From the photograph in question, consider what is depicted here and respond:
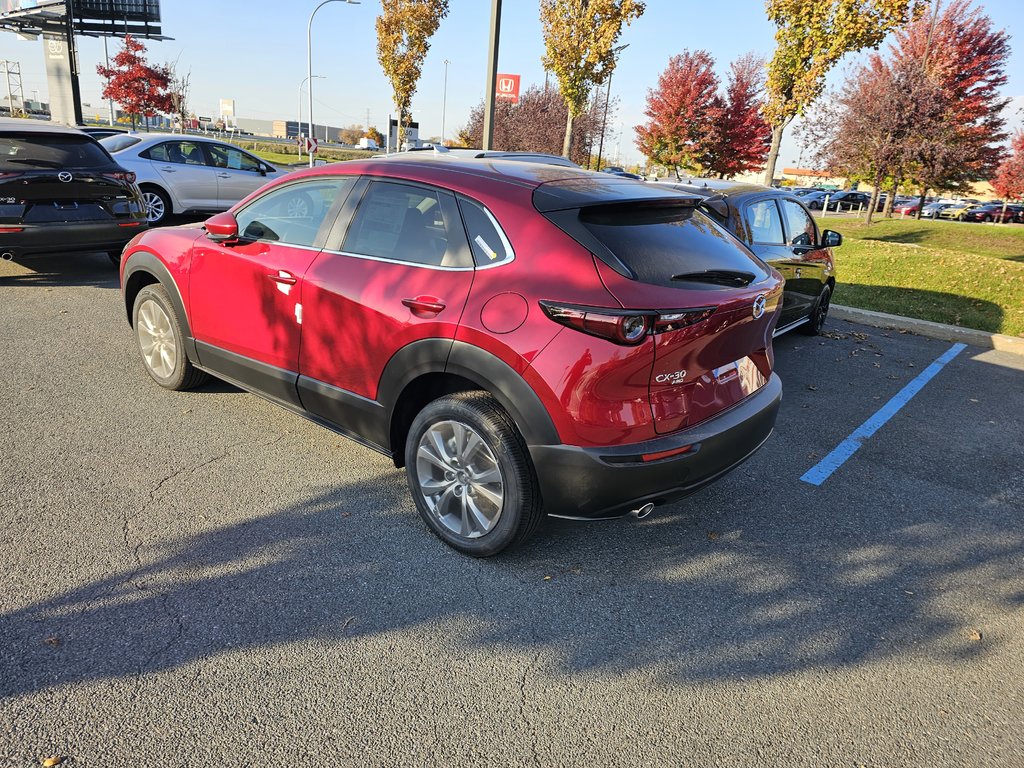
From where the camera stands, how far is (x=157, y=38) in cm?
3056

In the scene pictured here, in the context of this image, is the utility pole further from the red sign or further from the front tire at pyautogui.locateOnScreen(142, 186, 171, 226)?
the front tire at pyautogui.locateOnScreen(142, 186, 171, 226)

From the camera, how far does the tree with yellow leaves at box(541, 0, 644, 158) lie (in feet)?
52.3

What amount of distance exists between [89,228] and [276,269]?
5.16m

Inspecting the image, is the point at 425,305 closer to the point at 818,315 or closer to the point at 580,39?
the point at 818,315

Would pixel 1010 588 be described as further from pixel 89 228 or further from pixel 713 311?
pixel 89 228

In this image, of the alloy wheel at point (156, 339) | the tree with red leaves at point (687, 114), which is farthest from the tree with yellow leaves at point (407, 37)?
the alloy wheel at point (156, 339)

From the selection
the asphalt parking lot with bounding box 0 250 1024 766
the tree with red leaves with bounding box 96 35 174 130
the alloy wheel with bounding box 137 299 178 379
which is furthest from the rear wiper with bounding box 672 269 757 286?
the tree with red leaves with bounding box 96 35 174 130

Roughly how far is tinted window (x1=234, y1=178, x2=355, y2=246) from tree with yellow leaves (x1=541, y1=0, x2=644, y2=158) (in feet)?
46.5

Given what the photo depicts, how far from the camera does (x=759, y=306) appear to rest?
10.5ft

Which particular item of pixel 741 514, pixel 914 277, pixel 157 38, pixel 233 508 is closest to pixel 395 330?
pixel 233 508

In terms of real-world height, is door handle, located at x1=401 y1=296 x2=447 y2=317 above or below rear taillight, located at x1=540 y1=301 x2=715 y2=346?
below

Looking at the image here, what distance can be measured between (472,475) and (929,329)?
759 centimetres

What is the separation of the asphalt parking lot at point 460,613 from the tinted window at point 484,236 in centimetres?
141

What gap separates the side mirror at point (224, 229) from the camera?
4090 millimetres
